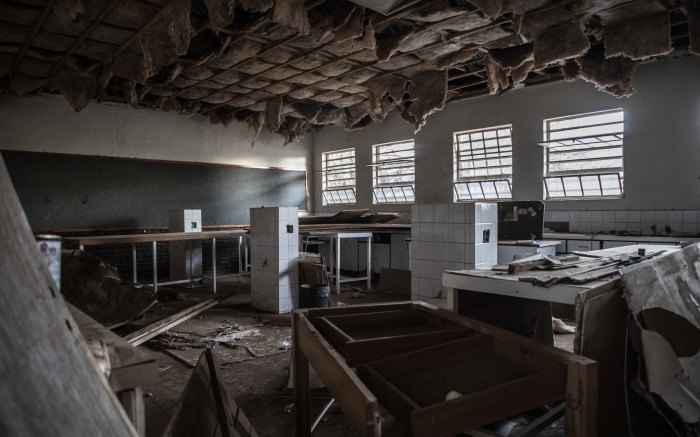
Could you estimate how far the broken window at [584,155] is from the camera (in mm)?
6238

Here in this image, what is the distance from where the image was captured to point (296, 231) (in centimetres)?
566

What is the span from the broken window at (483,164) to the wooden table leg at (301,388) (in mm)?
6290

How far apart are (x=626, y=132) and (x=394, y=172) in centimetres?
430

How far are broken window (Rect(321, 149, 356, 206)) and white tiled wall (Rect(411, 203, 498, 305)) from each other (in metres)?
6.16

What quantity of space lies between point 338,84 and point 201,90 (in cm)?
241

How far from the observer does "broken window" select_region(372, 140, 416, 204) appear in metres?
8.85

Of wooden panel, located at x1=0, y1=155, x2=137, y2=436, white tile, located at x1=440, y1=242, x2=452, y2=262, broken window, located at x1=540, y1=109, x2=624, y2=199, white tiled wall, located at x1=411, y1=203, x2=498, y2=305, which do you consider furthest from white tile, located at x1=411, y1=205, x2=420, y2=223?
broken window, located at x1=540, y1=109, x2=624, y2=199

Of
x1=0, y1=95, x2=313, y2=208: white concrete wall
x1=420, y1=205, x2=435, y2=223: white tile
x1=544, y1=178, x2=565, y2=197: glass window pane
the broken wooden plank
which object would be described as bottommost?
the broken wooden plank

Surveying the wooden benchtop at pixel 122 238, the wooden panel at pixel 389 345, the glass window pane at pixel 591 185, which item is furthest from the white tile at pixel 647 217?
the wooden benchtop at pixel 122 238

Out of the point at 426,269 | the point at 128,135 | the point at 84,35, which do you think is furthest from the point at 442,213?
the point at 128,135

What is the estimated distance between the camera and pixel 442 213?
146 inches

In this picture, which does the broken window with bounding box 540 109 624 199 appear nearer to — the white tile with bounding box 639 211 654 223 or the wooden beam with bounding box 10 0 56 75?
the white tile with bounding box 639 211 654 223

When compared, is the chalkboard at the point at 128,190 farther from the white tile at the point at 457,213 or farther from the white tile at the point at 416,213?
the white tile at the point at 457,213

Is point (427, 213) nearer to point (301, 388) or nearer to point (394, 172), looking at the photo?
point (301, 388)
